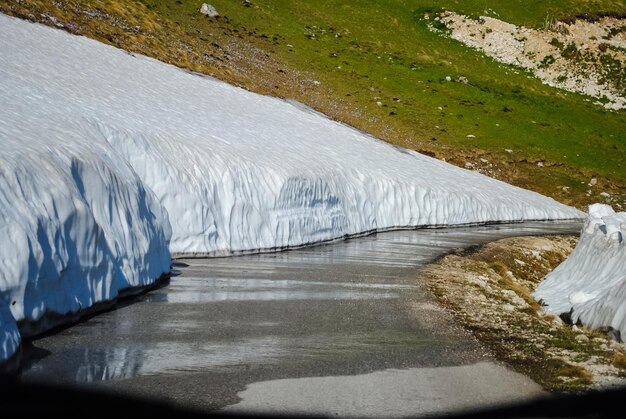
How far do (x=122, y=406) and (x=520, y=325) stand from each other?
7.33 m

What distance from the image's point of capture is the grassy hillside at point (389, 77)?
47128 millimetres

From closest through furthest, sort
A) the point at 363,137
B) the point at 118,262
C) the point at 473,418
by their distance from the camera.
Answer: the point at 473,418, the point at 118,262, the point at 363,137

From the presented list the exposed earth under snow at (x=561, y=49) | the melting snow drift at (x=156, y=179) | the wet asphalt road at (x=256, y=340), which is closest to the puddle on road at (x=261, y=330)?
the wet asphalt road at (x=256, y=340)

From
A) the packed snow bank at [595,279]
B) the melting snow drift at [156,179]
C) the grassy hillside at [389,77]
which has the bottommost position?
the packed snow bank at [595,279]

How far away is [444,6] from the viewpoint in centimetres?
8431

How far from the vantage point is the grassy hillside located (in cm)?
4713

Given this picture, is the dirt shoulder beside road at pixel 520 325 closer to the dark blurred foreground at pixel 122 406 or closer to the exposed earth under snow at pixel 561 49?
the dark blurred foreground at pixel 122 406

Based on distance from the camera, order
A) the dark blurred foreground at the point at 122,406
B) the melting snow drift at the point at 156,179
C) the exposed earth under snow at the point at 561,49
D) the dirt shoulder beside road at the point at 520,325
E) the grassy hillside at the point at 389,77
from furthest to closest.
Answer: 1. the exposed earth under snow at the point at 561,49
2. the grassy hillside at the point at 389,77
3. the melting snow drift at the point at 156,179
4. the dirt shoulder beside road at the point at 520,325
5. the dark blurred foreground at the point at 122,406

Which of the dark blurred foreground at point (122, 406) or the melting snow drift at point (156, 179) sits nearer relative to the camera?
the dark blurred foreground at point (122, 406)

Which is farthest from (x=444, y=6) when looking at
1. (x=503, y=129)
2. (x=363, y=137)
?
(x=363, y=137)

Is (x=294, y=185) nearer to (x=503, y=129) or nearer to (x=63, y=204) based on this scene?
(x=63, y=204)

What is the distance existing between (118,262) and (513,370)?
6.97 m

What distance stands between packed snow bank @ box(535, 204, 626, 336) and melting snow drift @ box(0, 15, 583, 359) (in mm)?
7788

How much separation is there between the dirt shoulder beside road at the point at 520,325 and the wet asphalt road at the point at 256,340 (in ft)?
1.32
